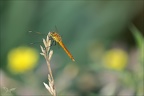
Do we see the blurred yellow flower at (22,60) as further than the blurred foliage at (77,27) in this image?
No

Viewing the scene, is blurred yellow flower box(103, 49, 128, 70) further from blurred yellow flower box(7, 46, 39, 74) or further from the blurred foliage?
blurred yellow flower box(7, 46, 39, 74)

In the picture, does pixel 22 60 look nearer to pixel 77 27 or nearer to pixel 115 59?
pixel 115 59

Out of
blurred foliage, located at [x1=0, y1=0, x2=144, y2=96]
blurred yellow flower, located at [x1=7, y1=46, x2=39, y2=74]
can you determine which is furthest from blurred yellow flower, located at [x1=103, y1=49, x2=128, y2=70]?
blurred yellow flower, located at [x1=7, y1=46, x2=39, y2=74]

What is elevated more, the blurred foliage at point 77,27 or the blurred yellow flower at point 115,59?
the blurred foliage at point 77,27

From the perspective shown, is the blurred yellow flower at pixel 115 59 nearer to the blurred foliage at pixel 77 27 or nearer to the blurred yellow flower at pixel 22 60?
the blurred foliage at pixel 77 27

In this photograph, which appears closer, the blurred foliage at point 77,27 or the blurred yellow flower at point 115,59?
the blurred yellow flower at point 115,59

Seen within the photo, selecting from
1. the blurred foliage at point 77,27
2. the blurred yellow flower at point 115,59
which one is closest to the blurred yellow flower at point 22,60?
the blurred foliage at point 77,27

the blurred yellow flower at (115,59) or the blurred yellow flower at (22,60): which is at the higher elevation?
the blurred yellow flower at (22,60)

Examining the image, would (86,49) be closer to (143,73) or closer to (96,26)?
(96,26)
